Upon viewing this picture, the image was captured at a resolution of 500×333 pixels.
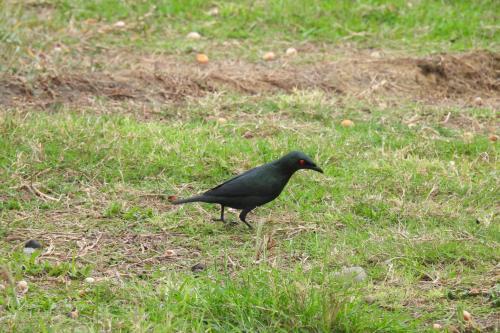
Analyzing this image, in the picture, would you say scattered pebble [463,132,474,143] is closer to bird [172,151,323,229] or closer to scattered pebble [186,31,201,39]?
bird [172,151,323,229]

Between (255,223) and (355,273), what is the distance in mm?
1388

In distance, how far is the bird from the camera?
582 cm

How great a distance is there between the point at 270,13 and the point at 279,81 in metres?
1.85

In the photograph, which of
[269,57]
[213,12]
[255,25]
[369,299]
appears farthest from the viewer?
[213,12]

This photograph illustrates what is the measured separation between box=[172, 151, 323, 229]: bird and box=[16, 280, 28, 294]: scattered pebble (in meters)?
1.18

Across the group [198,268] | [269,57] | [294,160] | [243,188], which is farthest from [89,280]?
[269,57]

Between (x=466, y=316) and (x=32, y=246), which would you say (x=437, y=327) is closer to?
(x=466, y=316)

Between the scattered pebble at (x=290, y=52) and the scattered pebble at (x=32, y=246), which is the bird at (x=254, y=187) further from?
the scattered pebble at (x=290, y=52)

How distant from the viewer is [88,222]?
19.3ft

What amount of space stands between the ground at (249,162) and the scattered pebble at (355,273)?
9 cm

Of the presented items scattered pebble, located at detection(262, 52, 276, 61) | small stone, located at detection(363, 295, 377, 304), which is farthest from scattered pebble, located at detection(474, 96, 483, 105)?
small stone, located at detection(363, 295, 377, 304)

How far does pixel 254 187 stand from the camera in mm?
5824

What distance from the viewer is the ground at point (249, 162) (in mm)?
4656

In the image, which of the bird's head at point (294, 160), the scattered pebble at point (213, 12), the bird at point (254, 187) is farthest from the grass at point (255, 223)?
the scattered pebble at point (213, 12)
